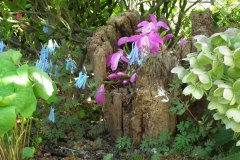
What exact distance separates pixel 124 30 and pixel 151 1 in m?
0.99

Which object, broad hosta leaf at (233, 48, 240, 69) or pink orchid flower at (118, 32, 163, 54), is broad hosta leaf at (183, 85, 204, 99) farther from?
pink orchid flower at (118, 32, 163, 54)

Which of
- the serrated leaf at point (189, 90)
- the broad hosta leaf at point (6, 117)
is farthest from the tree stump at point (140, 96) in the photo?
the broad hosta leaf at point (6, 117)

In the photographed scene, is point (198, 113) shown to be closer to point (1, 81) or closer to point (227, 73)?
point (227, 73)

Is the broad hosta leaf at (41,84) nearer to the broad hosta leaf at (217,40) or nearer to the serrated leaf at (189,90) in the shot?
the serrated leaf at (189,90)

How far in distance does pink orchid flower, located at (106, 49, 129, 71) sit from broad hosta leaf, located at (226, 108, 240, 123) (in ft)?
2.36

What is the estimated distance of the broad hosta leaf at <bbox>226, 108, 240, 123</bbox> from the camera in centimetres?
215

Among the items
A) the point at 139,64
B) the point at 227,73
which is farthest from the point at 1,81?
the point at 227,73

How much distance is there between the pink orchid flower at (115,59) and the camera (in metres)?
2.68

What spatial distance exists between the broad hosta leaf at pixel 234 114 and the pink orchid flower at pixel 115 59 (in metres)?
0.72

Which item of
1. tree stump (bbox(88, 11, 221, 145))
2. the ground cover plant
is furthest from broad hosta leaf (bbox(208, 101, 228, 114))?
tree stump (bbox(88, 11, 221, 145))

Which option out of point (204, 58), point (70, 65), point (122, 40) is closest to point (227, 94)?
point (204, 58)

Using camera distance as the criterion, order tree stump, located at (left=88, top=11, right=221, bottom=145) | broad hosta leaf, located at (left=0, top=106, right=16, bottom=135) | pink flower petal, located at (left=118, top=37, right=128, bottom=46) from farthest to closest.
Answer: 1. pink flower petal, located at (left=118, top=37, right=128, bottom=46)
2. tree stump, located at (left=88, top=11, right=221, bottom=145)
3. broad hosta leaf, located at (left=0, top=106, right=16, bottom=135)

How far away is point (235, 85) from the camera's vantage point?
2.16 metres

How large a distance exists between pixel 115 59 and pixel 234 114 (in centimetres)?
76
